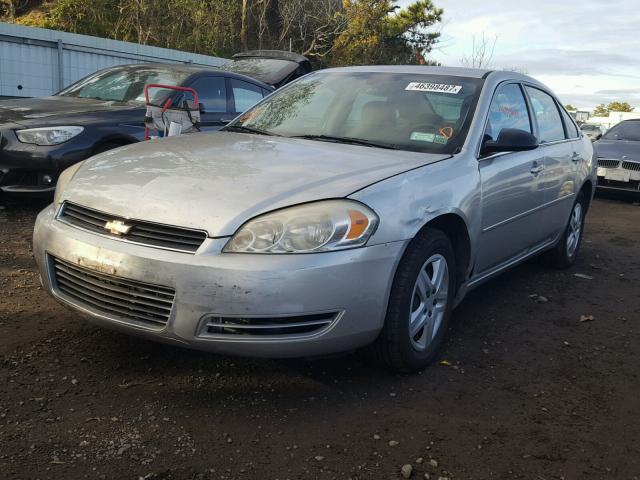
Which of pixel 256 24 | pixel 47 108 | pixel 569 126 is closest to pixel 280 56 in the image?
pixel 47 108

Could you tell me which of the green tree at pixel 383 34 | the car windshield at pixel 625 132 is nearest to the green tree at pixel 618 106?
the green tree at pixel 383 34

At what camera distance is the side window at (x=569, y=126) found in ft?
18.1

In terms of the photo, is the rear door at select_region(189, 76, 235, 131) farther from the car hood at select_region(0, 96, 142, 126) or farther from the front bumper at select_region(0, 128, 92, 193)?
the front bumper at select_region(0, 128, 92, 193)

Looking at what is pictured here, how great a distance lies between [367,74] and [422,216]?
169 centimetres

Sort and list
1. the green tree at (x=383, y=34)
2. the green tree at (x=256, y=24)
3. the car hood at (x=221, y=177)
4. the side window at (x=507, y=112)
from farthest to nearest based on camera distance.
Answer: the green tree at (x=383, y=34) < the green tree at (x=256, y=24) < the side window at (x=507, y=112) < the car hood at (x=221, y=177)

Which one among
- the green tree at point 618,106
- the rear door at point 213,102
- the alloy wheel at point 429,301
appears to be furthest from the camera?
the green tree at point 618,106

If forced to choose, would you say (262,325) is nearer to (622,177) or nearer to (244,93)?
(244,93)

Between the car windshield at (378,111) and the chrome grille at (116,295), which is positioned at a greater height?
the car windshield at (378,111)

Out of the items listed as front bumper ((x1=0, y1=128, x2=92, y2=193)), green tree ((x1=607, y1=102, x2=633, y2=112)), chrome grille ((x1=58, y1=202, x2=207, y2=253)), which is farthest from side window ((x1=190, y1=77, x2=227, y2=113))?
green tree ((x1=607, y1=102, x2=633, y2=112))

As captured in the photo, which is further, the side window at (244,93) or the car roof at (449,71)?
the side window at (244,93)

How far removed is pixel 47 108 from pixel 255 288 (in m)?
4.44

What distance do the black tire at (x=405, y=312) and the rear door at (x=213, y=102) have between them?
4.14m

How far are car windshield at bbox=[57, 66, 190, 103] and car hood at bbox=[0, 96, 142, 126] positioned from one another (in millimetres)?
201

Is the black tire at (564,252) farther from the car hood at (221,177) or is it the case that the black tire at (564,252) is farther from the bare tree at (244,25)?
the bare tree at (244,25)
